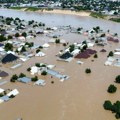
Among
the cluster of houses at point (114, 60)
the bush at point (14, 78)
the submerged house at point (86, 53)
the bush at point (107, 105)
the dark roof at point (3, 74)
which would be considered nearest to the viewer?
the bush at point (107, 105)

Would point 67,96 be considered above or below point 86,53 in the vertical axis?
below

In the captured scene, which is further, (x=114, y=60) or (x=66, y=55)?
(x=66, y=55)

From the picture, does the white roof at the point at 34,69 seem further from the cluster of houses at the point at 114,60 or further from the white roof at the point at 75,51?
the cluster of houses at the point at 114,60

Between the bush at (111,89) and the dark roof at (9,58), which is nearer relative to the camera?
the bush at (111,89)

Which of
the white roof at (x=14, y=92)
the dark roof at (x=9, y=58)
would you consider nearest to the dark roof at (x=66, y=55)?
the dark roof at (x=9, y=58)

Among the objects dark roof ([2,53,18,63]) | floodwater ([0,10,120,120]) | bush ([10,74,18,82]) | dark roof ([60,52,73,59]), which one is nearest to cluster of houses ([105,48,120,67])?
floodwater ([0,10,120,120])

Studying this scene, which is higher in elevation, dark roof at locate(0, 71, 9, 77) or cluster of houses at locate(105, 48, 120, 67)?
cluster of houses at locate(105, 48, 120, 67)

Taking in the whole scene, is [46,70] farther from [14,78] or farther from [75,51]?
[75,51]

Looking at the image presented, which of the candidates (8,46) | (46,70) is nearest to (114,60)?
(46,70)

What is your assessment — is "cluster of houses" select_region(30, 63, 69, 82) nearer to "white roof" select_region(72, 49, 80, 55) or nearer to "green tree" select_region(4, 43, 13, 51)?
"white roof" select_region(72, 49, 80, 55)

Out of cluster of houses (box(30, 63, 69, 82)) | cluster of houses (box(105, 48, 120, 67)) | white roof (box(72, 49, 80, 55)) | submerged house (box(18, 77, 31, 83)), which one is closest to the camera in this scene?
submerged house (box(18, 77, 31, 83))
